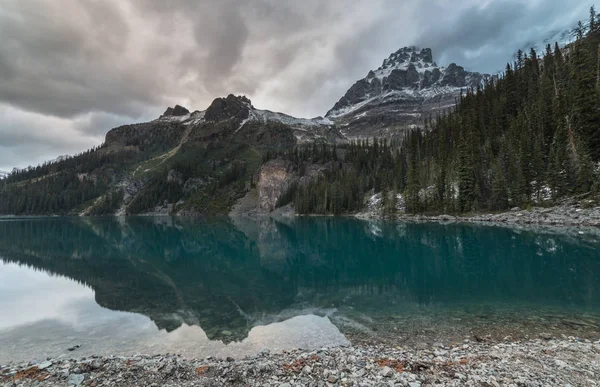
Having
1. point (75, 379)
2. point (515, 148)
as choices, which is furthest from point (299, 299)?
point (515, 148)

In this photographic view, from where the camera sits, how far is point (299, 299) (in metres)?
21.5

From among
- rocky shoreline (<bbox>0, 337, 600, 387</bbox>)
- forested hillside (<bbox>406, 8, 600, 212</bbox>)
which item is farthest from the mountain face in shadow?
forested hillside (<bbox>406, 8, 600, 212</bbox>)

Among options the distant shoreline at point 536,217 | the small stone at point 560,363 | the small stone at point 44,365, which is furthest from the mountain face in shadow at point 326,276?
the small stone at point 560,363

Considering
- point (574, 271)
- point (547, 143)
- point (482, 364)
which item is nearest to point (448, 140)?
A: point (547, 143)

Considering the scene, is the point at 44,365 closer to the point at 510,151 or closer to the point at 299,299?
the point at 299,299

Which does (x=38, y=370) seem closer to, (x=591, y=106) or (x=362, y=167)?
(x=591, y=106)

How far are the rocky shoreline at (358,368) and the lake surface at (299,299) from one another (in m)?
1.85

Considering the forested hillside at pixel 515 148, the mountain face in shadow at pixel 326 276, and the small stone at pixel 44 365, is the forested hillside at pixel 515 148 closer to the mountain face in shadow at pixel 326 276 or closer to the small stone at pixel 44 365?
the mountain face in shadow at pixel 326 276

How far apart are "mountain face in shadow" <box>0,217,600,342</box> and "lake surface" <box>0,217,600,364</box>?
0.13 metres

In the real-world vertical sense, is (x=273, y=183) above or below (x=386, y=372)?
above

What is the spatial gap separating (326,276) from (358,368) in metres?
19.4

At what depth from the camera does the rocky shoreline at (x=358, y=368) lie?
330 inches

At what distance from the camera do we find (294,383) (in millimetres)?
8727

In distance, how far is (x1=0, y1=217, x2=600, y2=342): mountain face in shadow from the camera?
61.8 feet
